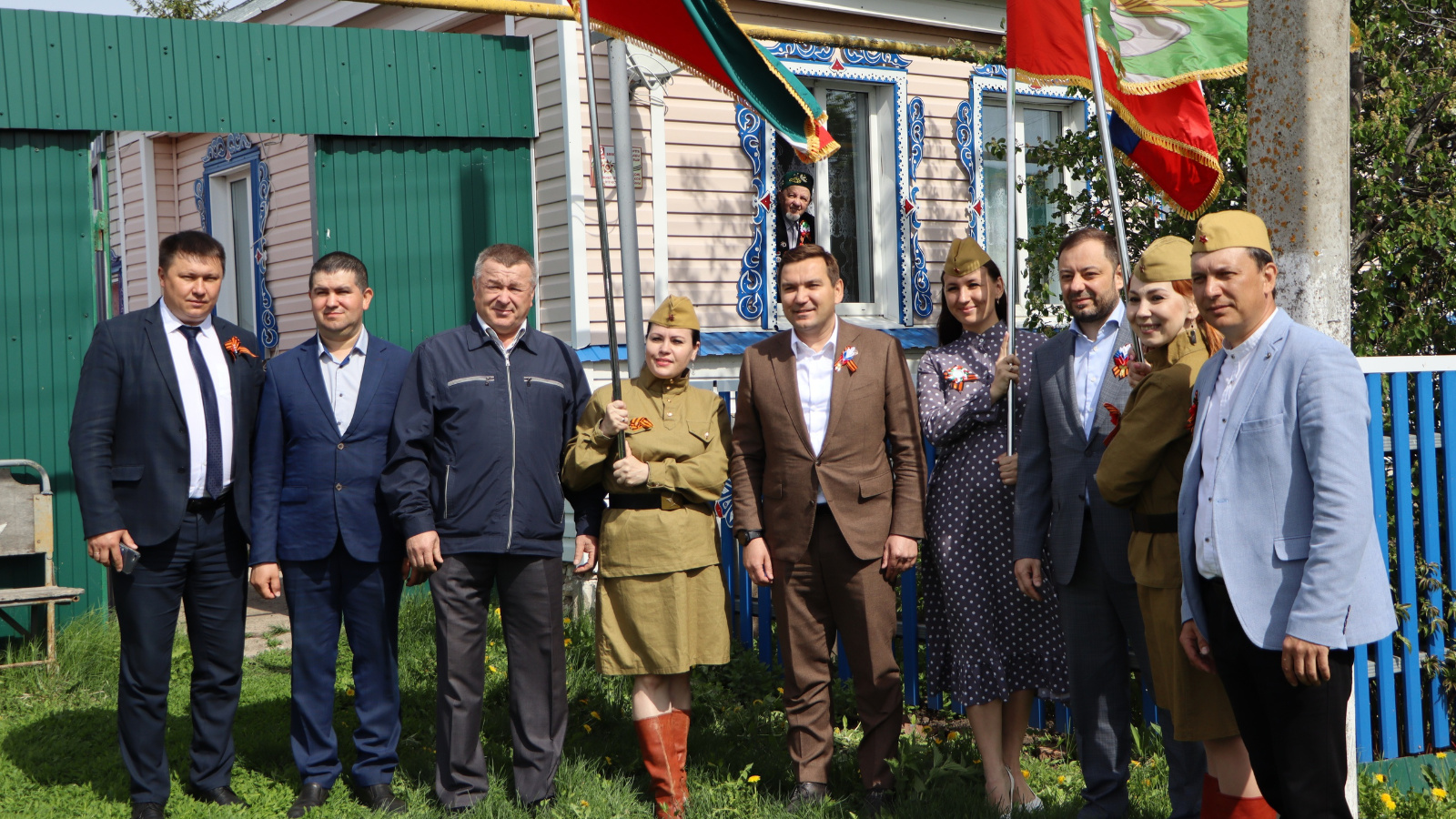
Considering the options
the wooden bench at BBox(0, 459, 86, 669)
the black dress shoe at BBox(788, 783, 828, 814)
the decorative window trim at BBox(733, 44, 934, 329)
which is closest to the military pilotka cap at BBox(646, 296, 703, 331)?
the black dress shoe at BBox(788, 783, 828, 814)

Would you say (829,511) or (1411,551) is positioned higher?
(829,511)

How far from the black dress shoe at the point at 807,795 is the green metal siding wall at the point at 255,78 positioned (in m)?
4.68

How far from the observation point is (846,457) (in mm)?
4293

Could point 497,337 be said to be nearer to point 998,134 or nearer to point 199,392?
point 199,392

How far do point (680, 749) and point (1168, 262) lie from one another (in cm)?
232

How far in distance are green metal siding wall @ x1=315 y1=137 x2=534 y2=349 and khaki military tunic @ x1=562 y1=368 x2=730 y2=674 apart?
3389 mm

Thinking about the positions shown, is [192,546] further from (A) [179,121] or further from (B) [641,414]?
(A) [179,121]

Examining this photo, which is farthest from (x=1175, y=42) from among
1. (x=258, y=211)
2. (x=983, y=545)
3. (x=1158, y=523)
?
(x=258, y=211)

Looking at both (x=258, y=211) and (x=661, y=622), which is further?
(x=258, y=211)

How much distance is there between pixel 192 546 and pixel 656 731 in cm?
175

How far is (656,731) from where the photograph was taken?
435cm

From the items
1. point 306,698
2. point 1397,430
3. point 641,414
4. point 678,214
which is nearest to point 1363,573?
point 1397,430

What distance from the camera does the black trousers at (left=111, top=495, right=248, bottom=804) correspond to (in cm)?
435

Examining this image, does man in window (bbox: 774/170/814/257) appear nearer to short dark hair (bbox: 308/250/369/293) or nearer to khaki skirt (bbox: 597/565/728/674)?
short dark hair (bbox: 308/250/369/293)
